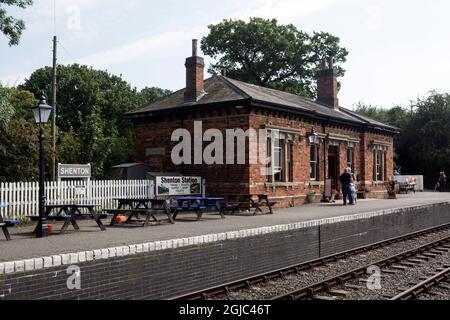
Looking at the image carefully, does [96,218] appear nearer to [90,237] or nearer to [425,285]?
[90,237]

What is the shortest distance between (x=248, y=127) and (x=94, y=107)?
24995 mm

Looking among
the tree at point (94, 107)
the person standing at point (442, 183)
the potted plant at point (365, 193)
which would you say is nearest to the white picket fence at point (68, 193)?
the potted plant at point (365, 193)

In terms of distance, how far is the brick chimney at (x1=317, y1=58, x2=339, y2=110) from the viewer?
28406mm

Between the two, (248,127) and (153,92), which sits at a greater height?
(153,92)

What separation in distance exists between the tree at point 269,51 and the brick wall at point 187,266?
32.4 meters

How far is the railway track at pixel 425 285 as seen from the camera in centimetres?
894

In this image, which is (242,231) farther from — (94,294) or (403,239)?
(403,239)

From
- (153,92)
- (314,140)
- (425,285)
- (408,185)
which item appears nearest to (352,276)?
(425,285)

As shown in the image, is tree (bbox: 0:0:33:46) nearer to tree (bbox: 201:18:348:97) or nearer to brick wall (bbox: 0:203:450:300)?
brick wall (bbox: 0:203:450:300)

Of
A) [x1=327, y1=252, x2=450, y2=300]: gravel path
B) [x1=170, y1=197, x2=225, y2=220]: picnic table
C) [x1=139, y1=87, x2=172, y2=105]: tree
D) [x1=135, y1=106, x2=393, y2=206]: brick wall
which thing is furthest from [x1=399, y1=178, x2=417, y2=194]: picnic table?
[x1=139, y1=87, x2=172, y2=105]: tree

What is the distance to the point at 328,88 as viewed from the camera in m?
28.5

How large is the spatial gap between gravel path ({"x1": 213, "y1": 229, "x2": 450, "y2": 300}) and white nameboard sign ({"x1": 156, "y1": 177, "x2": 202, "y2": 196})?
7.38 meters

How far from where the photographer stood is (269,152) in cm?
2019
